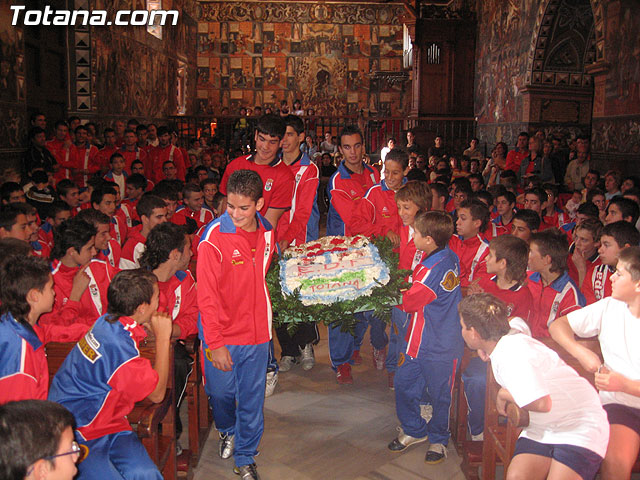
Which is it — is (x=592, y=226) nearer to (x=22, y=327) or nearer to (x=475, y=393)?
(x=475, y=393)

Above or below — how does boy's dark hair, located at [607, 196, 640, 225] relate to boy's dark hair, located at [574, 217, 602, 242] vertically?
above

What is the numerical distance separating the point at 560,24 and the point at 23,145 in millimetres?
11678

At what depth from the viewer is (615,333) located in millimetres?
3387

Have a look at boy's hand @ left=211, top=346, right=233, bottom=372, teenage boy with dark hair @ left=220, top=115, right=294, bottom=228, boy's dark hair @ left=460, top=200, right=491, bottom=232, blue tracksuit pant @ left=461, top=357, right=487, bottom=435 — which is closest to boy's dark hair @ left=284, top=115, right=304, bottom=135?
teenage boy with dark hair @ left=220, top=115, right=294, bottom=228

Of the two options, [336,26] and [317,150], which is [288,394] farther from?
[336,26]

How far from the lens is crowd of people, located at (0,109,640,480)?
295 cm

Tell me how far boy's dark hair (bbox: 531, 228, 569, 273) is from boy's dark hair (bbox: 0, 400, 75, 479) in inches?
137

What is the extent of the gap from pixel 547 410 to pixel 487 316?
1.76 feet

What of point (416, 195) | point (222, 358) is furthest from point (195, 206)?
point (222, 358)

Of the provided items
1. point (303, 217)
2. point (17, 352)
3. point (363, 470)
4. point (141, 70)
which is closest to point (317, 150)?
point (141, 70)

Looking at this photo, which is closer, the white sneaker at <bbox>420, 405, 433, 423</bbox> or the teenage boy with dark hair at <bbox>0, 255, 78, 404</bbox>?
the teenage boy with dark hair at <bbox>0, 255, 78, 404</bbox>

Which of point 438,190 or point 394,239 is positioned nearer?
point 394,239

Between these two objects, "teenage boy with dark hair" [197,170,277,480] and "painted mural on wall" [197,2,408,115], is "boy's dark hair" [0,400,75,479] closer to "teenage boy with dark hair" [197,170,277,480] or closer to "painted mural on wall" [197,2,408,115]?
"teenage boy with dark hair" [197,170,277,480]

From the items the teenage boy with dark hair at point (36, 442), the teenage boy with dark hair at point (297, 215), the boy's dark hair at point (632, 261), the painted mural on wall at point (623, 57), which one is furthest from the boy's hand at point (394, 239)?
the painted mural on wall at point (623, 57)
